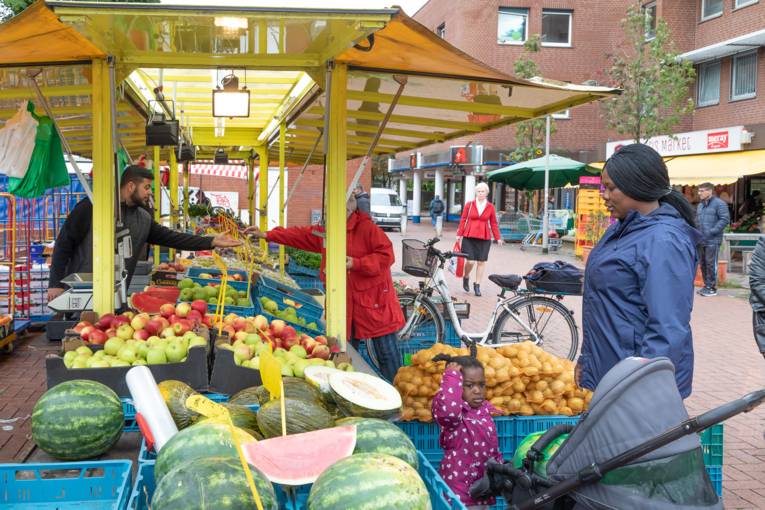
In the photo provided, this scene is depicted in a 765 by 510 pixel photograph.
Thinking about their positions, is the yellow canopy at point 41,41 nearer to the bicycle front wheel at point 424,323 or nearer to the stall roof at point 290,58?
the stall roof at point 290,58

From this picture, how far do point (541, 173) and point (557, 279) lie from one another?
18.2 m

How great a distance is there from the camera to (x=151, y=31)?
13.3 ft

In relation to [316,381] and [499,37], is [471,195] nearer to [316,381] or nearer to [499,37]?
[499,37]

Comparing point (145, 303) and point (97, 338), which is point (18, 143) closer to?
point (145, 303)

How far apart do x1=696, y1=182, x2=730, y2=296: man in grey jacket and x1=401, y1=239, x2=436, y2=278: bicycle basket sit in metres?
7.99

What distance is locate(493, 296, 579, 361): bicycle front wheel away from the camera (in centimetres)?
873

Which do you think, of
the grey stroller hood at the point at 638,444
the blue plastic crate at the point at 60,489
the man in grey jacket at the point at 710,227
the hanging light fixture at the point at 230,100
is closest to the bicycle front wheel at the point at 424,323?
the hanging light fixture at the point at 230,100

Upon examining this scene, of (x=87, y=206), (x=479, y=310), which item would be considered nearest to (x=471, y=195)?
(x=479, y=310)

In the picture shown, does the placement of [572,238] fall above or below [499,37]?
below

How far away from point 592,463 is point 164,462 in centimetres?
144

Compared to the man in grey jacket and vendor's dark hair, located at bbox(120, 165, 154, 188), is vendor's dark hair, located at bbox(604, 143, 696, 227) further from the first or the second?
the man in grey jacket

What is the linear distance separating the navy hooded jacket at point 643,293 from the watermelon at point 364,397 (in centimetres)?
104

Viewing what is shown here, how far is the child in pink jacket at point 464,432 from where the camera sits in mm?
3807

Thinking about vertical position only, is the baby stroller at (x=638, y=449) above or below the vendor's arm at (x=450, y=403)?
Answer: above
